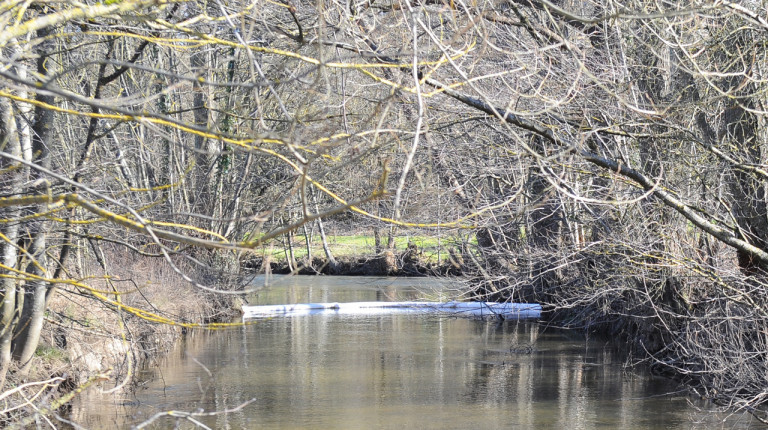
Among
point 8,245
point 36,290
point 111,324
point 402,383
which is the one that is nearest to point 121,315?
point 36,290

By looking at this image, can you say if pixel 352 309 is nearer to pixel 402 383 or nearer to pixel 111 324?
pixel 402 383

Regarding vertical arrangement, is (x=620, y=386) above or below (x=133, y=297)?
below

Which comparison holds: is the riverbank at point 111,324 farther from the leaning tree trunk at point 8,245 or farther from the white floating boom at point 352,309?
the white floating boom at point 352,309

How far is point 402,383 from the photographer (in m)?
12.9

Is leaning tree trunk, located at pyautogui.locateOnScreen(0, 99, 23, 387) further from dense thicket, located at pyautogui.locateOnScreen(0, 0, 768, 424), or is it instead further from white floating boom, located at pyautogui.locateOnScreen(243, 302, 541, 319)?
white floating boom, located at pyautogui.locateOnScreen(243, 302, 541, 319)

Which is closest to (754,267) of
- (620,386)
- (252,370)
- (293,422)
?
(620,386)

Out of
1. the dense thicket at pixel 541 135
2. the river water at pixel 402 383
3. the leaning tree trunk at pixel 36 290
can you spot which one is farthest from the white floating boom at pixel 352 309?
the leaning tree trunk at pixel 36 290

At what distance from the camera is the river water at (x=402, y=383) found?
35.7 feet

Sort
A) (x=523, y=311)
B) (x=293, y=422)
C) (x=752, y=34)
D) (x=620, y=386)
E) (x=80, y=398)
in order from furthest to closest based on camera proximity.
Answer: (x=523, y=311) → (x=620, y=386) → (x=80, y=398) → (x=293, y=422) → (x=752, y=34)

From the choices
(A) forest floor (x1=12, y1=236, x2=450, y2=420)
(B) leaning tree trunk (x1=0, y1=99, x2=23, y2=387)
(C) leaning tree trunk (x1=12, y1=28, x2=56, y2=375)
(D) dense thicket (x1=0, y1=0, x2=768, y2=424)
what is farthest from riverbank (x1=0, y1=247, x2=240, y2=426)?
(D) dense thicket (x1=0, y1=0, x2=768, y2=424)

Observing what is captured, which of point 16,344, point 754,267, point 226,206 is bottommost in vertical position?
Answer: point 16,344

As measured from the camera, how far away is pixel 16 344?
29.9ft

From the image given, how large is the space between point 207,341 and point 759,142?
466 inches

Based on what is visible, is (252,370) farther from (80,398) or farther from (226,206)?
(226,206)
